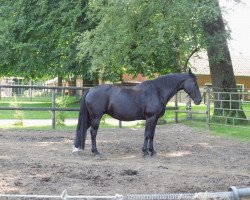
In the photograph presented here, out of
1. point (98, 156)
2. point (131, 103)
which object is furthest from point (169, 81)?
point (98, 156)

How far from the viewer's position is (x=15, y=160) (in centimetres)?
738

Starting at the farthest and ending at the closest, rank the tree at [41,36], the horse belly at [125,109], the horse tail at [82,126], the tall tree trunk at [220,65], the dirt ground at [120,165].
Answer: the tree at [41,36] → the tall tree trunk at [220,65] → the horse belly at [125,109] → the horse tail at [82,126] → the dirt ground at [120,165]

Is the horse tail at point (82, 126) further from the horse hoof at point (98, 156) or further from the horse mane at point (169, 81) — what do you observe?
the horse mane at point (169, 81)

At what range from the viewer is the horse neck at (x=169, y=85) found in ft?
29.1

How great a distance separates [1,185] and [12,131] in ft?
23.8

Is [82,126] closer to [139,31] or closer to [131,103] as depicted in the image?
[131,103]

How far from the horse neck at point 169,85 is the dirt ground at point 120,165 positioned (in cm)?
127

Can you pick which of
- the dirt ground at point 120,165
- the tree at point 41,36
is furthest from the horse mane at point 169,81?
the tree at point 41,36

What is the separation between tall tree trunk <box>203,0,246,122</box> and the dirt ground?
357 centimetres

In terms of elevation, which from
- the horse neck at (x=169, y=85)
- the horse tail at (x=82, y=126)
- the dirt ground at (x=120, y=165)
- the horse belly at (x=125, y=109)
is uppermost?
the horse neck at (x=169, y=85)

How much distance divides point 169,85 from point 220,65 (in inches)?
323

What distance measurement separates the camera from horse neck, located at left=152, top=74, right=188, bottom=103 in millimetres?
8859

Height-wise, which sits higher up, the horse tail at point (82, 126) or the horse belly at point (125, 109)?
the horse belly at point (125, 109)

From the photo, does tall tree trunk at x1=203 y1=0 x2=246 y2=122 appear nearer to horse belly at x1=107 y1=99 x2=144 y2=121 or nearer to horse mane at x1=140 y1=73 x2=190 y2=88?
horse mane at x1=140 y1=73 x2=190 y2=88
